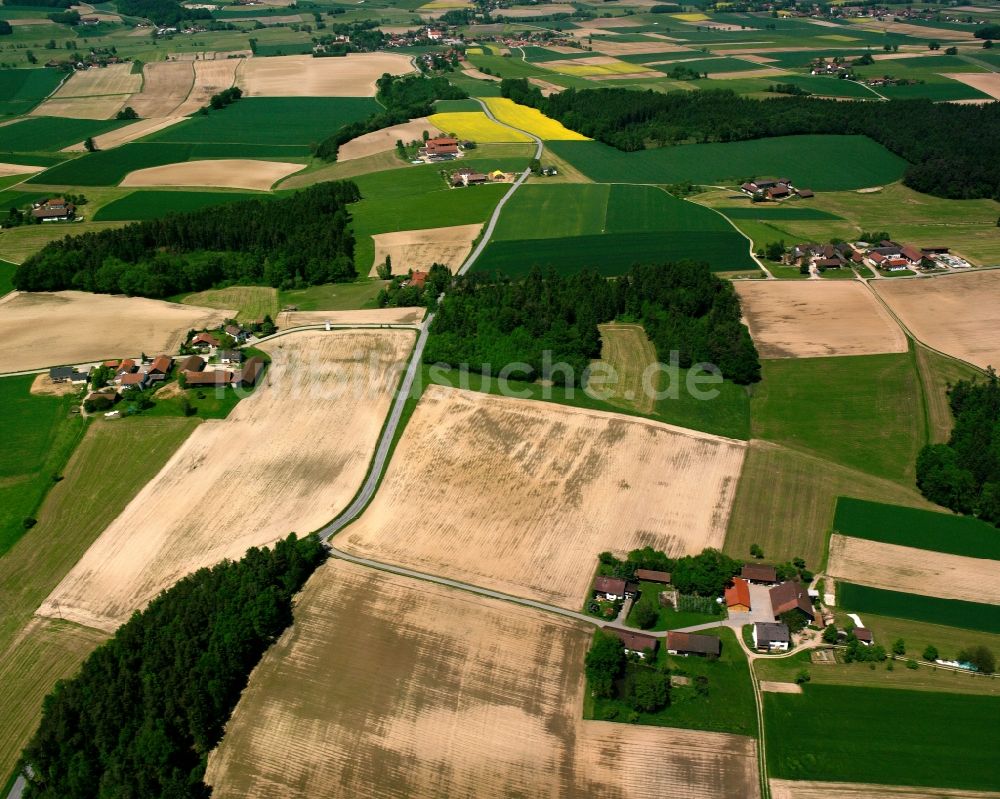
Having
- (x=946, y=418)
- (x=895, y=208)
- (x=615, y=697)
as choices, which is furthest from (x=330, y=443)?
(x=895, y=208)

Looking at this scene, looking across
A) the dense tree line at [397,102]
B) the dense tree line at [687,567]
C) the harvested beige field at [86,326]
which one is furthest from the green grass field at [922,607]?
the dense tree line at [397,102]

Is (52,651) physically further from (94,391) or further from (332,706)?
(94,391)

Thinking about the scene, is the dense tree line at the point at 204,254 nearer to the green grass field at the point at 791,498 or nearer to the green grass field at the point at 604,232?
the green grass field at the point at 604,232

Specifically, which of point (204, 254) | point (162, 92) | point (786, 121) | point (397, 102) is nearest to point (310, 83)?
point (397, 102)

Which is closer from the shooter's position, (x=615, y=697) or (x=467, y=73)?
(x=615, y=697)

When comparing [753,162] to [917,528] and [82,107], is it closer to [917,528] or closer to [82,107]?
[917,528]

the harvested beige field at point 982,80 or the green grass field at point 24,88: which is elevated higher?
the harvested beige field at point 982,80
